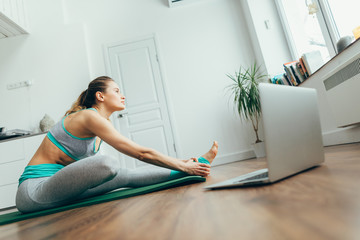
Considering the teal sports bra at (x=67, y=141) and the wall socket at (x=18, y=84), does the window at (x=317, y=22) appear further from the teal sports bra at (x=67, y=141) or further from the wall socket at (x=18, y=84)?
the wall socket at (x=18, y=84)

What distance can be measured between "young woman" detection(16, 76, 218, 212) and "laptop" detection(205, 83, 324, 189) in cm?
61

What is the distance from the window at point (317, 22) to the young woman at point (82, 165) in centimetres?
205

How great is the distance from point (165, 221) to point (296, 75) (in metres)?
2.74

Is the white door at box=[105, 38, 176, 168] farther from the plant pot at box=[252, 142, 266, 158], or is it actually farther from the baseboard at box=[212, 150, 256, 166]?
the plant pot at box=[252, 142, 266, 158]

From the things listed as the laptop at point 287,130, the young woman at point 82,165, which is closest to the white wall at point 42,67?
the young woman at point 82,165

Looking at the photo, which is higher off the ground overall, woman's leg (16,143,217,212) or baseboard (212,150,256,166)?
woman's leg (16,143,217,212)

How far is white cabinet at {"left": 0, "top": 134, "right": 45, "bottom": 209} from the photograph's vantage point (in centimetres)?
301

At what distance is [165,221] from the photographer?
1.75 ft

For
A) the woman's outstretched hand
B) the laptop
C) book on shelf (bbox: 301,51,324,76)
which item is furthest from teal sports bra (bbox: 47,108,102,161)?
book on shelf (bbox: 301,51,324,76)

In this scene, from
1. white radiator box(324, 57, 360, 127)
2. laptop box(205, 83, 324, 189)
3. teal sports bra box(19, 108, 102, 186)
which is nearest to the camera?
laptop box(205, 83, 324, 189)

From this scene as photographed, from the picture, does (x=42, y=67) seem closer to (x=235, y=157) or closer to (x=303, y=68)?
(x=235, y=157)

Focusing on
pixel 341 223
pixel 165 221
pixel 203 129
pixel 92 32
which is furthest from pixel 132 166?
pixel 341 223

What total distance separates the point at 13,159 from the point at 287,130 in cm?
340

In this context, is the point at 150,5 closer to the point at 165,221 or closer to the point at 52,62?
the point at 52,62
